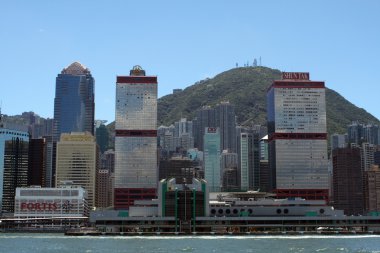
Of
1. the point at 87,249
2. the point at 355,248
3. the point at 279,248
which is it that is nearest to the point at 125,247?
the point at 87,249

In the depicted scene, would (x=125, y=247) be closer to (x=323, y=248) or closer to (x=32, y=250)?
(x=32, y=250)

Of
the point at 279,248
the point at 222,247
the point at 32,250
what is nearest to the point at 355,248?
the point at 279,248

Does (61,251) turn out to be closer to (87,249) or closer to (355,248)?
(87,249)

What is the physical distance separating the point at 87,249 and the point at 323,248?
48.0 meters

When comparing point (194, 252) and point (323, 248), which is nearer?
point (194, 252)

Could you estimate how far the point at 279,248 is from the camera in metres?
146

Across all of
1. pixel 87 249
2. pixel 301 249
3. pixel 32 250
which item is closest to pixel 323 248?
pixel 301 249

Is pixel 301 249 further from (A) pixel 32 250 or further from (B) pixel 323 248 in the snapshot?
(A) pixel 32 250

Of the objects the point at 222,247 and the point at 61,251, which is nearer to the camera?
the point at 61,251

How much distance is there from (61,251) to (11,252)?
1057 centimetres

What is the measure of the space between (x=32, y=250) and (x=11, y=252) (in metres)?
5.01

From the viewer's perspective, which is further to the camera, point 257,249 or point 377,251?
point 257,249

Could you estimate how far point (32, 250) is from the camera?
5679 inches

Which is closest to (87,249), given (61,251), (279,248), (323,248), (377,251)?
(61,251)
